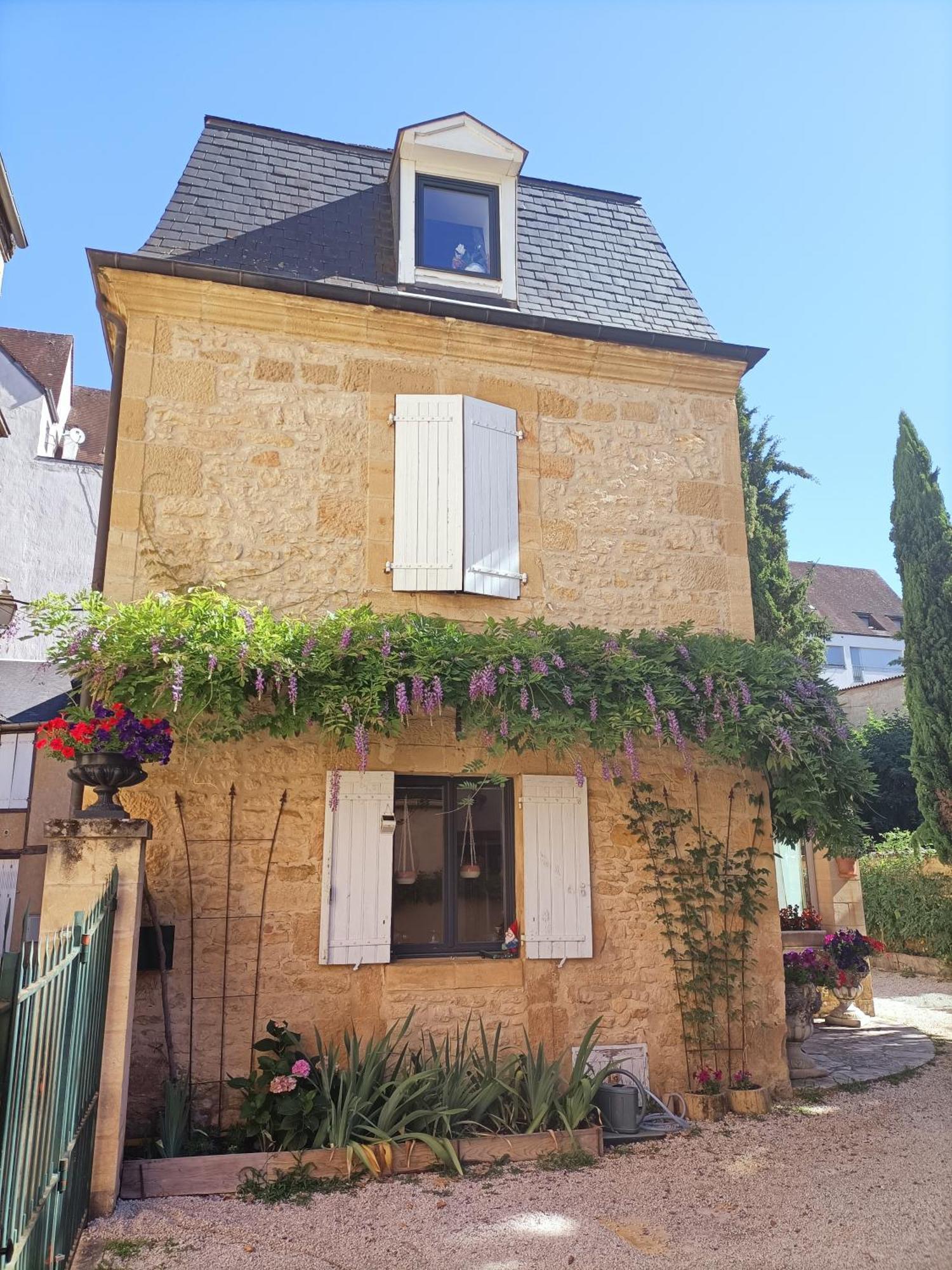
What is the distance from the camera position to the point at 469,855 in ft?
18.2

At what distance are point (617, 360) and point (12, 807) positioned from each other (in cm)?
611

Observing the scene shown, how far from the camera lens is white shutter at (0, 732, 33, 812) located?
7.81 metres

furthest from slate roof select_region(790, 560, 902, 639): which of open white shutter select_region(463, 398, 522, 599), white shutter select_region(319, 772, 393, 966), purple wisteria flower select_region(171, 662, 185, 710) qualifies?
purple wisteria flower select_region(171, 662, 185, 710)

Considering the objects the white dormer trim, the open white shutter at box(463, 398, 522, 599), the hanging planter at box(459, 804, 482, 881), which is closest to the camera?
the hanging planter at box(459, 804, 482, 881)

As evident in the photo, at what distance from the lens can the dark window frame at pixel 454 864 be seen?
5.39m

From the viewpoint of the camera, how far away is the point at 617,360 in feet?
21.3

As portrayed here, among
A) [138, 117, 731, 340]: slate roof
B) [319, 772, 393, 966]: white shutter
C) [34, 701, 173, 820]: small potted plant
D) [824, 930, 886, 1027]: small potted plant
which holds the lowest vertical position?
[824, 930, 886, 1027]: small potted plant

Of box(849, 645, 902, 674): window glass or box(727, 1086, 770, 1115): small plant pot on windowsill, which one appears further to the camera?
box(849, 645, 902, 674): window glass

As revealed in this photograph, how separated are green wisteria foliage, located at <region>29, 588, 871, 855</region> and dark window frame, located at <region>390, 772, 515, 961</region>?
32 centimetres

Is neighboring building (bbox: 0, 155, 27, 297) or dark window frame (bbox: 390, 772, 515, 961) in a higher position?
neighboring building (bbox: 0, 155, 27, 297)

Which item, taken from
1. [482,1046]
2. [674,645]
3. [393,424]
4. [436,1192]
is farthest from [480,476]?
[436,1192]

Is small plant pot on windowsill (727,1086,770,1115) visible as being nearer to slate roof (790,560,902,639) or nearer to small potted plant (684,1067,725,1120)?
small potted plant (684,1067,725,1120)

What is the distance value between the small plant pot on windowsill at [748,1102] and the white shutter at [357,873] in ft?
7.14

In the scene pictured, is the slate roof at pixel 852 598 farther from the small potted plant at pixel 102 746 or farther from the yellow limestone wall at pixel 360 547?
the small potted plant at pixel 102 746
